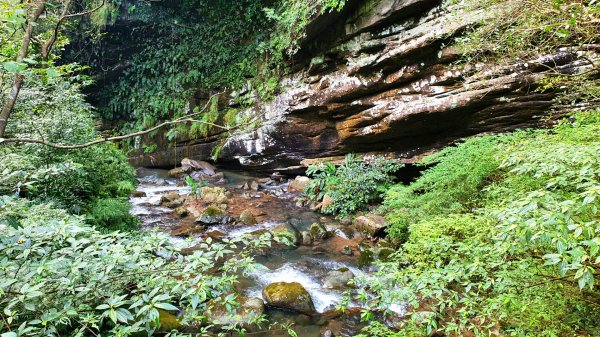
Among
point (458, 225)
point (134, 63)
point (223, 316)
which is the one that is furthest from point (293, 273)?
point (134, 63)

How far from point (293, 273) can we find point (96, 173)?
3986 mm

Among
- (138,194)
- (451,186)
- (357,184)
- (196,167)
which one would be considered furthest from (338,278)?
(196,167)

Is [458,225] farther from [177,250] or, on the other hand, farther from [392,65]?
[392,65]

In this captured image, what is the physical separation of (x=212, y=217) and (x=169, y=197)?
8.30 feet

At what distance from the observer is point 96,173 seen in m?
5.50

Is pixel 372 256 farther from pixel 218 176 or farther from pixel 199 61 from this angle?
pixel 199 61

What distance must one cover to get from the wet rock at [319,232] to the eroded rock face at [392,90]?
334 centimetres

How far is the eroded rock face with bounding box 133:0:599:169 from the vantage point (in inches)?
260

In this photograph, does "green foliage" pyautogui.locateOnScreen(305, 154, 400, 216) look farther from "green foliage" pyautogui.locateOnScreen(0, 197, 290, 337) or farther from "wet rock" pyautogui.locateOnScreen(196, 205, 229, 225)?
"green foliage" pyautogui.locateOnScreen(0, 197, 290, 337)

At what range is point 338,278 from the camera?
5082 millimetres

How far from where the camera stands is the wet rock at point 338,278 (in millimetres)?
4941

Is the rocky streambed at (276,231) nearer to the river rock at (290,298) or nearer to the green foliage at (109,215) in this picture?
the river rock at (290,298)

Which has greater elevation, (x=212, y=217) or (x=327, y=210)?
(x=212, y=217)

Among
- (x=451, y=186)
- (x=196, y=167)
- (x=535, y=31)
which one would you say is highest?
(x=535, y=31)
